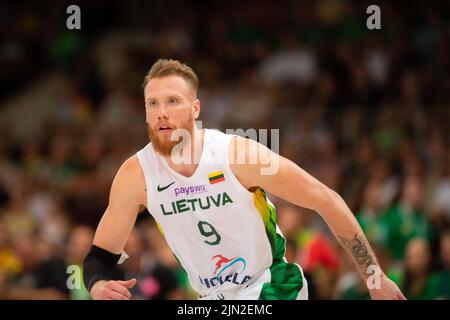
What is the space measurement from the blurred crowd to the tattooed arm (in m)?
2.71

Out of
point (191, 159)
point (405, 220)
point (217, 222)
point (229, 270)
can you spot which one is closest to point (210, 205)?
point (217, 222)

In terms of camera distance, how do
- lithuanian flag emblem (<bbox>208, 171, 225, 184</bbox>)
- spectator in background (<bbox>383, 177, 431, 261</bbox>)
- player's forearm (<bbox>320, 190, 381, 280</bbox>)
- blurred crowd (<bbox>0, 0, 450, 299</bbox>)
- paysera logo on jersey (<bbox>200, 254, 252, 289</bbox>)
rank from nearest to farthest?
player's forearm (<bbox>320, 190, 381, 280</bbox>) → lithuanian flag emblem (<bbox>208, 171, 225, 184</bbox>) → paysera logo on jersey (<bbox>200, 254, 252, 289</bbox>) → blurred crowd (<bbox>0, 0, 450, 299</bbox>) → spectator in background (<bbox>383, 177, 431, 261</bbox>)

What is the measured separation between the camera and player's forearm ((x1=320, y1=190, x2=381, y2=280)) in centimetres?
532

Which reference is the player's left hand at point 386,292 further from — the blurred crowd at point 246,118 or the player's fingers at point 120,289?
the blurred crowd at point 246,118

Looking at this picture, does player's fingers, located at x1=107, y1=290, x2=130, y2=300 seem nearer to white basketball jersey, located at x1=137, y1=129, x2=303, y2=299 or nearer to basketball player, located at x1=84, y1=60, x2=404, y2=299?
basketball player, located at x1=84, y1=60, x2=404, y2=299

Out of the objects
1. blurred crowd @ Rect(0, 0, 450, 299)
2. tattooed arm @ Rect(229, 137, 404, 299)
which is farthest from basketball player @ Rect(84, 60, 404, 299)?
blurred crowd @ Rect(0, 0, 450, 299)

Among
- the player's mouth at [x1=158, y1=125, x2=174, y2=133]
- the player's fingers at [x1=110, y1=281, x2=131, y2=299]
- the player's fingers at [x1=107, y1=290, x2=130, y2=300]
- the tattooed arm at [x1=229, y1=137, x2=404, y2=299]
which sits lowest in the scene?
the player's fingers at [x1=107, y1=290, x2=130, y2=300]

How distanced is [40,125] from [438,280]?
753 cm

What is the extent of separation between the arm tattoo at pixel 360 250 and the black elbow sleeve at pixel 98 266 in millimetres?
1587

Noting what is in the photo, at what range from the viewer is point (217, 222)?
5.51 meters

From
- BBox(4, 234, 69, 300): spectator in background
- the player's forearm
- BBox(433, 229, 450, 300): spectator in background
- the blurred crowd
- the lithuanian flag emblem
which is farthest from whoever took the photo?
the blurred crowd

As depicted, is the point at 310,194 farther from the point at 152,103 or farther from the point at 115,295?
the point at 115,295
